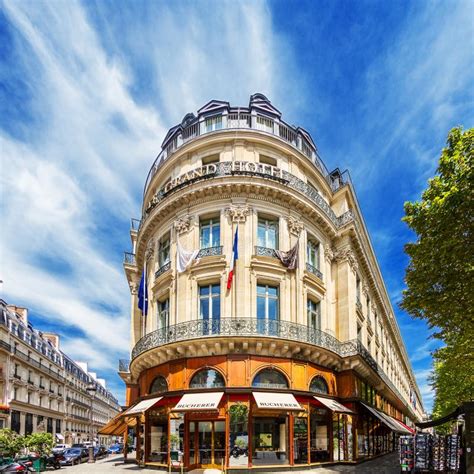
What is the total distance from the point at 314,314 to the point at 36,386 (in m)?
46.2

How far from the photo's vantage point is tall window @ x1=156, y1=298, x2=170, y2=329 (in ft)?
75.0

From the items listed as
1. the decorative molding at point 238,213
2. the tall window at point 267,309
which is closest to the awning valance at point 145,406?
the tall window at point 267,309

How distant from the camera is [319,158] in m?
28.0

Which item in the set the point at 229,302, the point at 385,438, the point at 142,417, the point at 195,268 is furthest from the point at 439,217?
the point at 385,438

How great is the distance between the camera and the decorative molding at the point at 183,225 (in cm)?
2233

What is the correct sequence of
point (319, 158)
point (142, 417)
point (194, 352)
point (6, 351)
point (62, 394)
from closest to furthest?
point (194, 352) < point (142, 417) < point (319, 158) < point (6, 351) < point (62, 394)

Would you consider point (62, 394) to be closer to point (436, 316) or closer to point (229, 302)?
point (229, 302)

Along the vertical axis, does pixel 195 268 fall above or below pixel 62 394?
above

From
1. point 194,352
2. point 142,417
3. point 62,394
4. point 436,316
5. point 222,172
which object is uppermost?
point 222,172

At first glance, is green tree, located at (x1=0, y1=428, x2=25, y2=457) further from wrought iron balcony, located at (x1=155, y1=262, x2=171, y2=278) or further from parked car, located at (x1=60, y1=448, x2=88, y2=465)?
wrought iron balcony, located at (x1=155, y1=262, x2=171, y2=278)

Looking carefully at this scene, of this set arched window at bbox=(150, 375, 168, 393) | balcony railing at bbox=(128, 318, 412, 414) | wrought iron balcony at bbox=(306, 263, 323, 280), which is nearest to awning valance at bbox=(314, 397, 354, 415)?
balcony railing at bbox=(128, 318, 412, 414)

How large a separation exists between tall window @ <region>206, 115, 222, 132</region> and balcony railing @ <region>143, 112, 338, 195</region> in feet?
0.46

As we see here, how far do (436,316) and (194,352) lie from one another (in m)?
10.6

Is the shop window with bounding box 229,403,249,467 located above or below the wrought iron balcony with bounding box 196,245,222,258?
below
